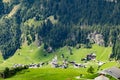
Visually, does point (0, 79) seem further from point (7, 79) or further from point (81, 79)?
point (81, 79)

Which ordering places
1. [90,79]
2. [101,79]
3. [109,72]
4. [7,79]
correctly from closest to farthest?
[101,79] → [90,79] → [109,72] → [7,79]

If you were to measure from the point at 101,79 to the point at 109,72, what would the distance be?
4587 centimetres

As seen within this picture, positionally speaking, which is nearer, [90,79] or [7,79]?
[90,79]

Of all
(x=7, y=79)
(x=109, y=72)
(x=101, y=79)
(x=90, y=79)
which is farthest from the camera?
(x=7, y=79)

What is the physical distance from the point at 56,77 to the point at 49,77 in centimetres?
408

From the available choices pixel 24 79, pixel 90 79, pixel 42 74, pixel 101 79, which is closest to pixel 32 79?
pixel 24 79

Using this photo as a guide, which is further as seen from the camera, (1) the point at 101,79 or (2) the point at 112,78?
(2) the point at 112,78

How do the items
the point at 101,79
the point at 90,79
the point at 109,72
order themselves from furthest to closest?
the point at 109,72, the point at 90,79, the point at 101,79

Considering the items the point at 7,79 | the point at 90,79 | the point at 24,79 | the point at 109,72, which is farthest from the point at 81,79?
the point at 7,79

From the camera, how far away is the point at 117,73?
181875 mm

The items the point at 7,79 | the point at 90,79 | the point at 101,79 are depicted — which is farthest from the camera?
the point at 7,79

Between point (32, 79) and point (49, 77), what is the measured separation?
26.0ft

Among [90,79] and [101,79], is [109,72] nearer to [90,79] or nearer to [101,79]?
[90,79]

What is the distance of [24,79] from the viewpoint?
609 feet
